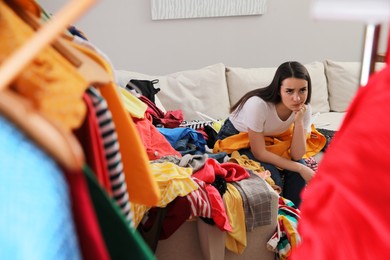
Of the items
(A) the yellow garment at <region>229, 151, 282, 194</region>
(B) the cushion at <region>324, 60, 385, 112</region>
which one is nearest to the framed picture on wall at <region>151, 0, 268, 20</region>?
(B) the cushion at <region>324, 60, 385, 112</region>

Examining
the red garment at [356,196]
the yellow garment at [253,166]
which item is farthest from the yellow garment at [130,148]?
the yellow garment at [253,166]

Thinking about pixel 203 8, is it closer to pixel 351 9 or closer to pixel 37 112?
pixel 351 9

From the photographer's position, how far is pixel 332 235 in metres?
0.63

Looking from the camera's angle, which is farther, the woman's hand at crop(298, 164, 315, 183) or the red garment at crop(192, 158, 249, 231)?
the woman's hand at crop(298, 164, 315, 183)

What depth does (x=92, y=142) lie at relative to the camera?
605 mm

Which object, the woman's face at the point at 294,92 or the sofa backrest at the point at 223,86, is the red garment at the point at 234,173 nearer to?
the woman's face at the point at 294,92

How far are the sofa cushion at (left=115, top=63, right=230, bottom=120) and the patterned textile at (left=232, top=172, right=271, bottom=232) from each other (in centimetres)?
123

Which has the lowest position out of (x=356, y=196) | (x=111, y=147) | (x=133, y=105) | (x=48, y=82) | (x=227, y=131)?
(x=227, y=131)

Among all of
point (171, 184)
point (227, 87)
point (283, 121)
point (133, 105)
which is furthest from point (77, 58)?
point (227, 87)

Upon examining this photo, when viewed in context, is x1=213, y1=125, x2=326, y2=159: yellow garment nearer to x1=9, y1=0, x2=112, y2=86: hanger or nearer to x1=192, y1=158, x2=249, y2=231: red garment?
x1=192, y1=158, x2=249, y2=231: red garment

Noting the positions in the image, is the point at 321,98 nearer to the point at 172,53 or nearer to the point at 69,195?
the point at 172,53

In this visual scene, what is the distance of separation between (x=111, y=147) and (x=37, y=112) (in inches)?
6.6

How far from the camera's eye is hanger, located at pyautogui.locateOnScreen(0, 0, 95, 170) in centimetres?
47

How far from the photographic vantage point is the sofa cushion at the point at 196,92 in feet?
9.68
